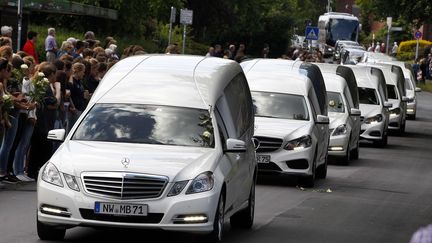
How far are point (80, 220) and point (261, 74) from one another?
11017 millimetres

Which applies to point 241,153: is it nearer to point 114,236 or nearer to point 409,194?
point 114,236

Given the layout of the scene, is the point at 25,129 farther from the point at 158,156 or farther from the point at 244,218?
the point at 158,156

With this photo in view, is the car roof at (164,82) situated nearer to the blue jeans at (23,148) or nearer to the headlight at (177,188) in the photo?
the headlight at (177,188)

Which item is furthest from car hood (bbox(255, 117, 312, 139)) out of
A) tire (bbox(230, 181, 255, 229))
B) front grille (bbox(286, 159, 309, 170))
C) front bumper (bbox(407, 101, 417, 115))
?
front bumper (bbox(407, 101, 417, 115))

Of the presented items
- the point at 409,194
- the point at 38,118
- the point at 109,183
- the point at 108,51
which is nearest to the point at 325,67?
the point at 108,51

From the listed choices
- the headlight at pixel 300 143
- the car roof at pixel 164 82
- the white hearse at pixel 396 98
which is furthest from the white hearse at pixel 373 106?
the car roof at pixel 164 82

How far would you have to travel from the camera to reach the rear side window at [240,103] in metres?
13.7

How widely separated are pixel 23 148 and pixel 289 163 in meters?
4.32

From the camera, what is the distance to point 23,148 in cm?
1762

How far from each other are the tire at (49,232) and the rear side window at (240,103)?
2.44 m

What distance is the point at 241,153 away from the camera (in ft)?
43.2

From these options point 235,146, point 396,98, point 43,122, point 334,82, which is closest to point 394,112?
point 396,98

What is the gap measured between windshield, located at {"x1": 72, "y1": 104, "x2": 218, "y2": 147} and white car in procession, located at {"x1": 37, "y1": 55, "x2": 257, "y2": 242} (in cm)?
1

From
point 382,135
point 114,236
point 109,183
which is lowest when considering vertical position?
point 382,135
